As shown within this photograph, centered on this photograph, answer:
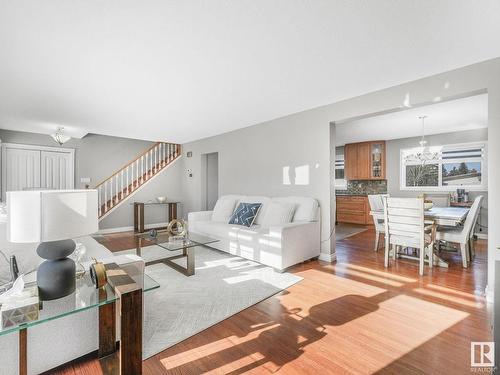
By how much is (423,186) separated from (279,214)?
194 inches

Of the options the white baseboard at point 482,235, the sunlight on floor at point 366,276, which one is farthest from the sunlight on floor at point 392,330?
the white baseboard at point 482,235

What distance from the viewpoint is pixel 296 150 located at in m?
4.38

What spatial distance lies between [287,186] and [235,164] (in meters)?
1.57

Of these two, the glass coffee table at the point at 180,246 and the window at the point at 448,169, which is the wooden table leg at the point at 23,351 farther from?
the window at the point at 448,169

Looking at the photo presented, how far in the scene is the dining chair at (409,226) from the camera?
3258mm

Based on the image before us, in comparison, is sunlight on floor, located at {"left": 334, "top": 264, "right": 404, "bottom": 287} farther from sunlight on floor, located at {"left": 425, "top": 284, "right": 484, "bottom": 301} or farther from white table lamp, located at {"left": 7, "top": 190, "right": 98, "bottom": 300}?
white table lamp, located at {"left": 7, "top": 190, "right": 98, "bottom": 300}

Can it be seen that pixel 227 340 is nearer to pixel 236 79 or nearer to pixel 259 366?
pixel 259 366

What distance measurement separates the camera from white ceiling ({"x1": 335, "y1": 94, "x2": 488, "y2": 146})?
13.5 ft

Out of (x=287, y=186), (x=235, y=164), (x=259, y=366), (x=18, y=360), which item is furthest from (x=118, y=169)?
(x=259, y=366)

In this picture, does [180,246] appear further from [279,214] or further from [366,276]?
[366,276]

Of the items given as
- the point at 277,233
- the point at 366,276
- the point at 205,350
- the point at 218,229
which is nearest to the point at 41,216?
the point at 205,350

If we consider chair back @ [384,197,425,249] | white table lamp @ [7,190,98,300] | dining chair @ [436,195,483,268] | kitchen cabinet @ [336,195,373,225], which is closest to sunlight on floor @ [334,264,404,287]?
chair back @ [384,197,425,249]

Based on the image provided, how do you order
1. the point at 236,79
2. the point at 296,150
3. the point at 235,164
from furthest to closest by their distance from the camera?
1. the point at 235,164
2. the point at 296,150
3. the point at 236,79

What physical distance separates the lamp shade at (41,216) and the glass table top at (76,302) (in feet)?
1.04
